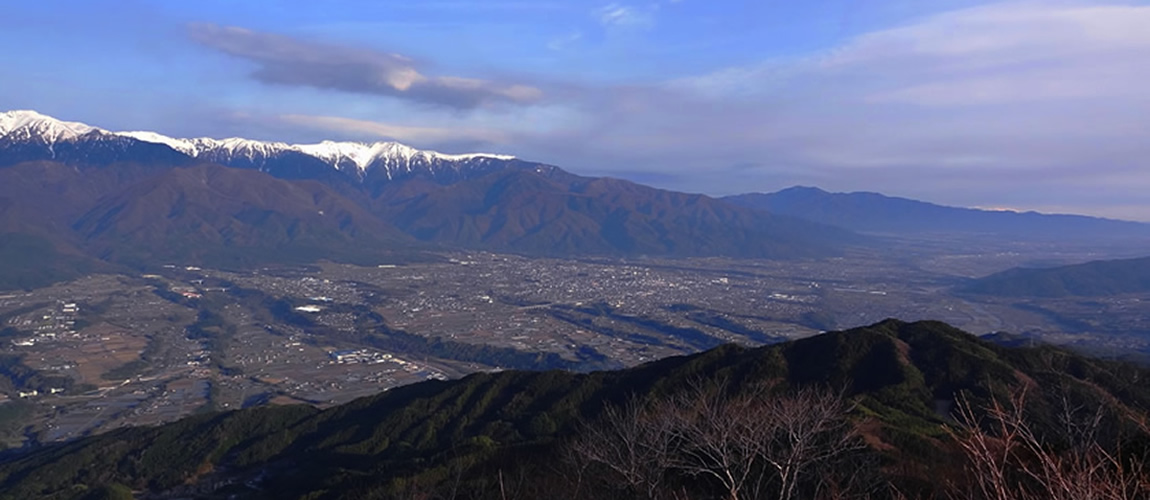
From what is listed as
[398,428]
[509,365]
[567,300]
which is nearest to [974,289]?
[567,300]

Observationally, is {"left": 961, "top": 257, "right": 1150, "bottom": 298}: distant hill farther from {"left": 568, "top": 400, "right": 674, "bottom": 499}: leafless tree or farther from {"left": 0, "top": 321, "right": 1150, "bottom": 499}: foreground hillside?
{"left": 568, "top": 400, "right": 674, "bottom": 499}: leafless tree

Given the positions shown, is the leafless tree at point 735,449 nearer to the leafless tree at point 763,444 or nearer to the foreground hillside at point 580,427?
the leafless tree at point 763,444

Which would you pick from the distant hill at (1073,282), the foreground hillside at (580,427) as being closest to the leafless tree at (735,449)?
the foreground hillside at (580,427)

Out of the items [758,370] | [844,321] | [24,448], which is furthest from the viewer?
[844,321]

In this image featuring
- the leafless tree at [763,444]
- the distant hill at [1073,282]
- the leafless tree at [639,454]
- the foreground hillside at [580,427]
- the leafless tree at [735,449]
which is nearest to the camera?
the leafless tree at [763,444]

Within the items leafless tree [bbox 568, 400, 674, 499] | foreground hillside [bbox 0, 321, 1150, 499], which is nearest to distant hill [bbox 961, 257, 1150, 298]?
foreground hillside [bbox 0, 321, 1150, 499]

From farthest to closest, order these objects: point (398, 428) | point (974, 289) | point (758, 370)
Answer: point (974, 289), point (398, 428), point (758, 370)

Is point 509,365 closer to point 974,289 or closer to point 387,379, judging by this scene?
point 387,379
